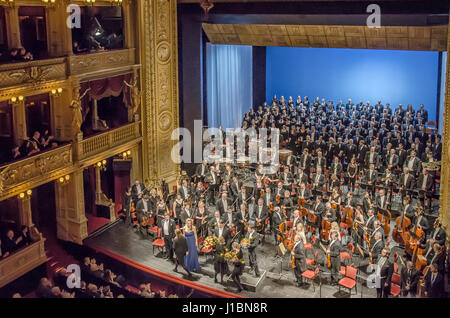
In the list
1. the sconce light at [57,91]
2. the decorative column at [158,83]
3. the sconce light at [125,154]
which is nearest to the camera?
the sconce light at [57,91]

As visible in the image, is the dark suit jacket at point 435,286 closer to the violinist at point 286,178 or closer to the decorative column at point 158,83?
the violinist at point 286,178

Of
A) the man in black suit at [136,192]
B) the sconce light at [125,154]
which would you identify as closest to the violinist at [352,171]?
the man in black suit at [136,192]

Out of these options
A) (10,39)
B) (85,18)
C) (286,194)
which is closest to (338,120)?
(286,194)

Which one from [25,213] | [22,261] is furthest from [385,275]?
[25,213]

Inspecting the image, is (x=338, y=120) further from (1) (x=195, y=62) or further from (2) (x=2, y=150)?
(2) (x=2, y=150)

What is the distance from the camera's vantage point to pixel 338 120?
20.5 metres

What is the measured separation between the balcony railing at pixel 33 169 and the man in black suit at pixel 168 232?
2.98 m

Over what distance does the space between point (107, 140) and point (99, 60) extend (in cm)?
221

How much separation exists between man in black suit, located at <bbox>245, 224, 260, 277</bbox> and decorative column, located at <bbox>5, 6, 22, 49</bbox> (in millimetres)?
7162

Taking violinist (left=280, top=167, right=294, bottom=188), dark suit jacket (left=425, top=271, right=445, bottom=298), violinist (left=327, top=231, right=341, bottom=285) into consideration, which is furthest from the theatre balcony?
dark suit jacket (left=425, top=271, right=445, bottom=298)

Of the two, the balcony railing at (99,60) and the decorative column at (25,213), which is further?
the balcony railing at (99,60)

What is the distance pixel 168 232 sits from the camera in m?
13.9

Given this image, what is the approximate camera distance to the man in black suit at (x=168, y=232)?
13.8m

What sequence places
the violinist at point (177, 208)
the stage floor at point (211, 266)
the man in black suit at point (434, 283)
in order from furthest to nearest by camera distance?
the violinist at point (177, 208) → the stage floor at point (211, 266) → the man in black suit at point (434, 283)
